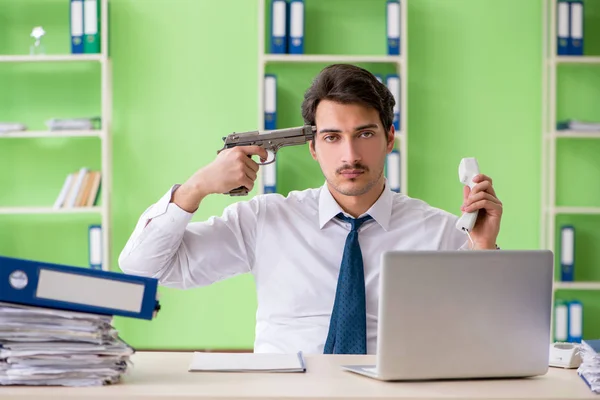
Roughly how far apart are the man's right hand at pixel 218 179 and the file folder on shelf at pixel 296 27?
1.90m

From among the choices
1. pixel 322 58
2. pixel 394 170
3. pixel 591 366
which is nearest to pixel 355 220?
pixel 591 366

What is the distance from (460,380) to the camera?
4.41 feet

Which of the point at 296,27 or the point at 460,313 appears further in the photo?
the point at 296,27

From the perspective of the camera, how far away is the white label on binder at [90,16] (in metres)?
3.86

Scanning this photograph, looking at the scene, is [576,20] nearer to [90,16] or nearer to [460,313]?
[90,16]

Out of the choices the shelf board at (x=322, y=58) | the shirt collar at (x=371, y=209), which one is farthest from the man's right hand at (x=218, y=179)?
the shelf board at (x=322, y=58)

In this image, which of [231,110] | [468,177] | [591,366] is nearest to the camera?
[591,366]

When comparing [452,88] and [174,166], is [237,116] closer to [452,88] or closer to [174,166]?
[174,166]

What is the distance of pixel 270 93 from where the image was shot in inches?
153

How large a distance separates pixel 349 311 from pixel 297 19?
226 centimetres

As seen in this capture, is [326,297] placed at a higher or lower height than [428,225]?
lower

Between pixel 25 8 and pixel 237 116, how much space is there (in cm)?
127

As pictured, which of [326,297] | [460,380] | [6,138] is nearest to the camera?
[460,380]

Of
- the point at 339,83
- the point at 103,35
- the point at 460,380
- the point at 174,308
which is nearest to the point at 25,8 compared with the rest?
the point at 103,35
